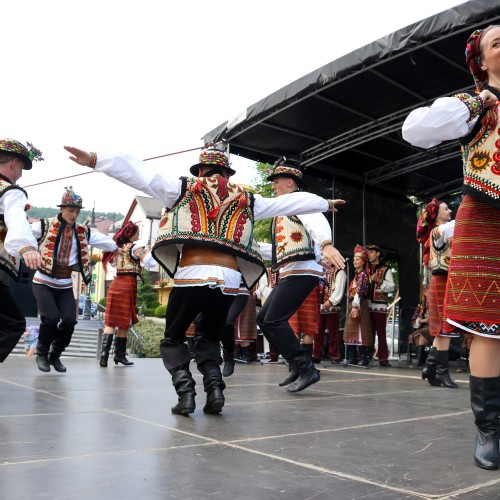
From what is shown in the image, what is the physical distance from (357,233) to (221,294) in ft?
28.8

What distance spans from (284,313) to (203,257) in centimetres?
177

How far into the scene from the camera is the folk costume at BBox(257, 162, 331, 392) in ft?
16.4

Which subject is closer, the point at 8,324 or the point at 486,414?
the point at 486,414

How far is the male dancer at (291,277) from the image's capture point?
5.01m

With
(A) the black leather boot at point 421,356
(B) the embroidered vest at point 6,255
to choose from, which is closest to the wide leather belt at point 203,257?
(B) the embroidered vest at point 6,255

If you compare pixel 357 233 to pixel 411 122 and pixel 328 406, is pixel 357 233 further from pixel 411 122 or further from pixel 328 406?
pixel 411 122

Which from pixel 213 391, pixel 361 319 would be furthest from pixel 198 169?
pixel 361 319

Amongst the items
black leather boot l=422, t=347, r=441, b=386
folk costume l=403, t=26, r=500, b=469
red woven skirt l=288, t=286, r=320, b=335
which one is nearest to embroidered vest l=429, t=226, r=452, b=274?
black leather boot l=422, t=347, r=441, b=386

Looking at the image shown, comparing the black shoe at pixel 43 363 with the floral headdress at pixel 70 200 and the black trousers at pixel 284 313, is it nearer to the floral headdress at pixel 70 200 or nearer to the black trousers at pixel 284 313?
the floral headdress at pixel 70 200

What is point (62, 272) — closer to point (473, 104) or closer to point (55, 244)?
point (55, 244)

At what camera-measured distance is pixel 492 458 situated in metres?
2.33

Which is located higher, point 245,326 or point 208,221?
point 208,221

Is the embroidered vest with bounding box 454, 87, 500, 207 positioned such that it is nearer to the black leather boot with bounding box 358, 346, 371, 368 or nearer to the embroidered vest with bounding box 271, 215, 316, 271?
the embroidered vest with bounding box 271, 215, 316, 271

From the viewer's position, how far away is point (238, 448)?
8.46 ft
